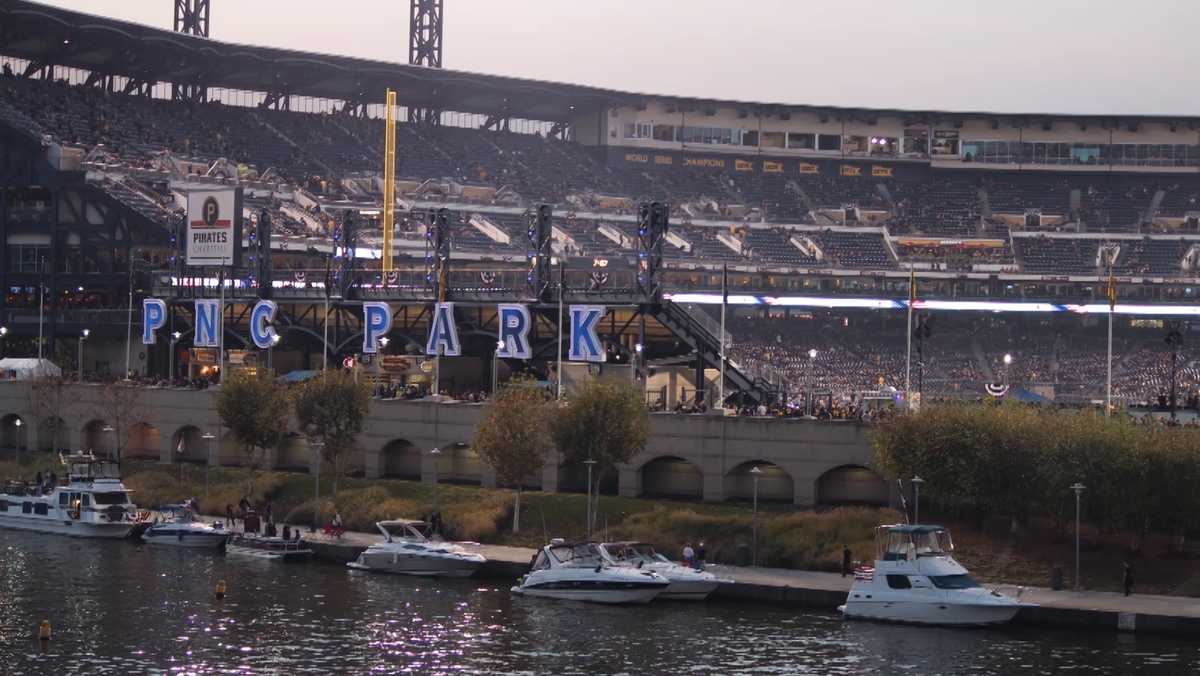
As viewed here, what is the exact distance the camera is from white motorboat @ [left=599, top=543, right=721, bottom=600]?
209 feet

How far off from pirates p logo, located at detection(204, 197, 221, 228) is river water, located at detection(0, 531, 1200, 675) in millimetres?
48137

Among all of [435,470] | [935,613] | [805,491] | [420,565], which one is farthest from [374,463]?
[935,613]

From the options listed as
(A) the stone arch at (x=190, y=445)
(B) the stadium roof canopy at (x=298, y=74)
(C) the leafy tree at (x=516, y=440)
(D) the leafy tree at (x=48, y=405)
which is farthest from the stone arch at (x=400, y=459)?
(B) the stadium roof canopy at (x=298, y=74)

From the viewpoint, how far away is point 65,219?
12975 cm

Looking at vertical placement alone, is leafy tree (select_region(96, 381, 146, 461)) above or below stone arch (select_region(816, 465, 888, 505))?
above

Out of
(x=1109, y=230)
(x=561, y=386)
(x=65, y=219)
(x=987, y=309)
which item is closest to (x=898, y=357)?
(x=987, y=309)

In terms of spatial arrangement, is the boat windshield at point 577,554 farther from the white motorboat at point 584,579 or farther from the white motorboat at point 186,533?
the white motorboat at point 186,533

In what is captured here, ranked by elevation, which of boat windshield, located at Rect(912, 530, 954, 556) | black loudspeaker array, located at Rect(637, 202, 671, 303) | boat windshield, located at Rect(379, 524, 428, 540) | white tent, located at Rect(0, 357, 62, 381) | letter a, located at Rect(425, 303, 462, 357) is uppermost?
black loudspeaker array, located at Rect(637, 202, 671, 303)

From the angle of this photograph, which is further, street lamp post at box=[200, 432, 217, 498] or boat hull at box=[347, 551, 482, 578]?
street lamp post at box=[200, 432, 217, 498]

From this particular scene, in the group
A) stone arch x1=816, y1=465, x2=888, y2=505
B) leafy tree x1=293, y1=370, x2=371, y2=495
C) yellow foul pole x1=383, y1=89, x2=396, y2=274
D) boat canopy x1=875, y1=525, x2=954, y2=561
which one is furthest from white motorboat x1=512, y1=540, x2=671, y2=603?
yellow foul pole x1=383, y1=89, x2=396, y2=274

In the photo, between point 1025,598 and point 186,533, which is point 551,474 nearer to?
point 186,533

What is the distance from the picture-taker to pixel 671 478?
3120 inches

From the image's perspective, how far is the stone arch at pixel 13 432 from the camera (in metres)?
104

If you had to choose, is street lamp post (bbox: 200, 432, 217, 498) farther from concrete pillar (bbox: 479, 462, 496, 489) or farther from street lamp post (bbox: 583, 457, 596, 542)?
street lamp post (bbox: 583, 457, 596, 542)
